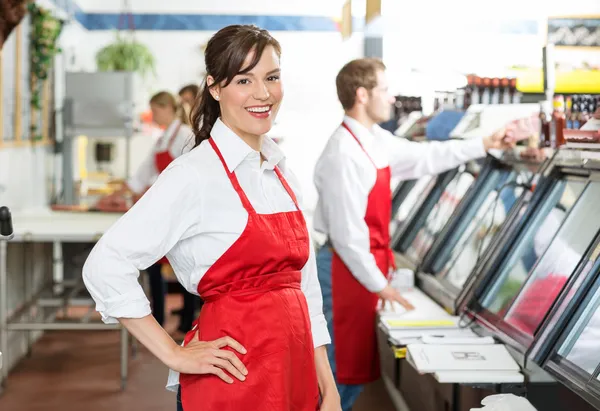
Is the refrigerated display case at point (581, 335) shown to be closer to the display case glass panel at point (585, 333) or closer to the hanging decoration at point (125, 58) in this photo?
the display case glass panel at point (585, 333)

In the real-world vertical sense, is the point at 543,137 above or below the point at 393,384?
above

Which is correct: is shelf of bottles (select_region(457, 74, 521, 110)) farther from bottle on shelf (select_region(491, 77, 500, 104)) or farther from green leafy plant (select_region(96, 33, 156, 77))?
green leafy plant (select_region(96, 33, 156, 77))

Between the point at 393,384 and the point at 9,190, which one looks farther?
the point at 9,190

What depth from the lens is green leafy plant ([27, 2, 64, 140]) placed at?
24.7ft

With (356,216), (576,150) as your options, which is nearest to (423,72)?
(356,216)

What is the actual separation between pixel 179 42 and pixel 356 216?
26.6 feet

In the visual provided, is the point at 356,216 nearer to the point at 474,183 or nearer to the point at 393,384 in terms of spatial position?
the point at 474,183

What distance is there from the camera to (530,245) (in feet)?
11.4

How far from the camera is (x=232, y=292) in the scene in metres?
2.02

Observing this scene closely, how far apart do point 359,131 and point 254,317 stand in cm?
191

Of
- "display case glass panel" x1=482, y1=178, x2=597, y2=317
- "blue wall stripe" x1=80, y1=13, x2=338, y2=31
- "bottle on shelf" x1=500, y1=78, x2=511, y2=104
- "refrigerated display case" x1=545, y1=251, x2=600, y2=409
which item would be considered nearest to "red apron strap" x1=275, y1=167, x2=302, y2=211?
"refrigerated display case" x1=545, y1=251, x2=600, y2=409

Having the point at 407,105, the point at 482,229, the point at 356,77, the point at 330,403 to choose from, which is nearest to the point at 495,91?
the point at 482,229

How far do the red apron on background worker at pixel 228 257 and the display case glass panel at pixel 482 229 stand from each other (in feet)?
5.96

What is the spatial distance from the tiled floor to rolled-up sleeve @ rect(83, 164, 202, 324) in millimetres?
3107
